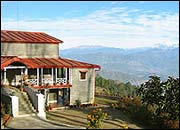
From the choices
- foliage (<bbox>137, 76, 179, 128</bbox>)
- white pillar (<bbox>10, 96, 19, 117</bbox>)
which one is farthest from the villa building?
foliage (<bbox>137, 76, 179, 128</bbox>)

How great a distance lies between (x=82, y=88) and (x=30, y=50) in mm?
6018

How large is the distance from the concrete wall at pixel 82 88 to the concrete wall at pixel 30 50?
11.5 feet

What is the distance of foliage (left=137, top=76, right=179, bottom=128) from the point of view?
24953 mm

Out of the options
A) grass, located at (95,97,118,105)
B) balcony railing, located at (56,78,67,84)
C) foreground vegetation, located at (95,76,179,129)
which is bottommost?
grass, located at (95,97,118,105)

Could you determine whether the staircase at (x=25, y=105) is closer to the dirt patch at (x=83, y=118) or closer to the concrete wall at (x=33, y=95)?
the concrete wall at (x=33, y=95)

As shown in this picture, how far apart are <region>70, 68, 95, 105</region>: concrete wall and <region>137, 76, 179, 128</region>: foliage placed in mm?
6898

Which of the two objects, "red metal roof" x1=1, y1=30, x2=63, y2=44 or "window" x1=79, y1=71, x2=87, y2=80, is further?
"window" x1=79, y1=71, x2=87, y2=80

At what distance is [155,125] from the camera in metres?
25.7

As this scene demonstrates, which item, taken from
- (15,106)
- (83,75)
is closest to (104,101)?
(83,75)

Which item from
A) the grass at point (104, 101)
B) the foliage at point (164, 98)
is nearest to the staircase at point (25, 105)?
the foliage at point (164, 98)

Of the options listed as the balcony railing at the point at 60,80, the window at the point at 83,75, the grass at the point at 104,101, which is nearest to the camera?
the balcony railing at the point at 60,80

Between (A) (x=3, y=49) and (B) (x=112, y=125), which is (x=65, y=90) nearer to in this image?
(A) (x=3, y=49)

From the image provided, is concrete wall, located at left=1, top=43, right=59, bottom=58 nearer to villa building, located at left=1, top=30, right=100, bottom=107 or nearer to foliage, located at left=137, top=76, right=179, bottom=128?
villa building, located at left=1, top=30, right=100, bottom=107

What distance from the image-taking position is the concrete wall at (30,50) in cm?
3148
